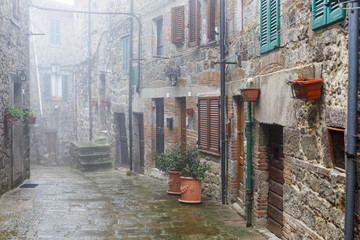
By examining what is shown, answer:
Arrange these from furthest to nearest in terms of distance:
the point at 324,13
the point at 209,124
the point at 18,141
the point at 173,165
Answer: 1. the point at 18,141
2. the point at 209,124
3. the point at 173,165
4. the point at 324,13

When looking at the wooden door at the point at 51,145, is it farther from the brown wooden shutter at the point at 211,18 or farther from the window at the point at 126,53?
the brown wooden shutter at the point at 211,18

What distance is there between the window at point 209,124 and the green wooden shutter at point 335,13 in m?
4.38

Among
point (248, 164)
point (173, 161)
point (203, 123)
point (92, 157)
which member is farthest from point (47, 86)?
point (248, 164)

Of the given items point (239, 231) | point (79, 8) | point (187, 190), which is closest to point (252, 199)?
point (239, 231)

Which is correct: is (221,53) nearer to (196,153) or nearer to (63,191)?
(196,153)

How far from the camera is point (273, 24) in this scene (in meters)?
5.91

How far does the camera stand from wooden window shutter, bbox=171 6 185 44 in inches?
405

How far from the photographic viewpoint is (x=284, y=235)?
5.66 meters

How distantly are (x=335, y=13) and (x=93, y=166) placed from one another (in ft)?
38.6

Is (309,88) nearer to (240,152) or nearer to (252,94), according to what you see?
(252,94)

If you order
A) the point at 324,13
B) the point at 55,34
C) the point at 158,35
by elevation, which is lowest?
the point at 324,13

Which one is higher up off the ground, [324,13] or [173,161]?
[324,13]

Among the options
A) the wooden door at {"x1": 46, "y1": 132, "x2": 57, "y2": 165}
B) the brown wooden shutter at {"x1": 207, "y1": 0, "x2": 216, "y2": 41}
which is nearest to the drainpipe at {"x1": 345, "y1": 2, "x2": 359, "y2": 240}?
the brown wooden shutter at {"x1": 207, "y1": 0, "x2": 216, "y2": 41}

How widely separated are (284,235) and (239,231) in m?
1.08
